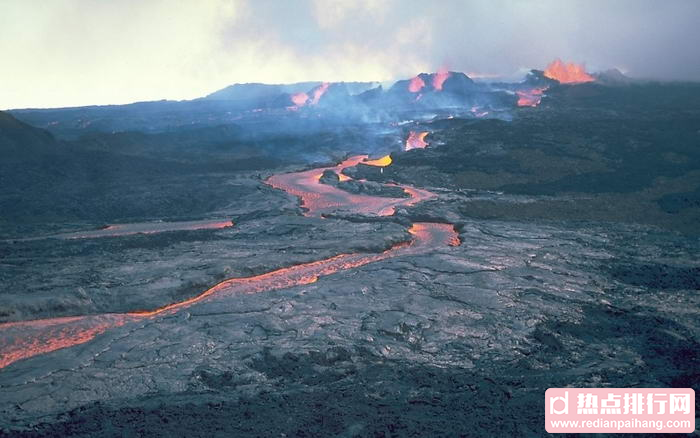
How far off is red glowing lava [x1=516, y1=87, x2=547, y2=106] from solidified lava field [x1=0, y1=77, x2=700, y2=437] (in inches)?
2293

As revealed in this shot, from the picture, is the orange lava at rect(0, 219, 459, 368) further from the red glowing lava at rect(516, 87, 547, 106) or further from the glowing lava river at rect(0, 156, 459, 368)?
the red glowing lava at rect(516, 87, 547, 106)

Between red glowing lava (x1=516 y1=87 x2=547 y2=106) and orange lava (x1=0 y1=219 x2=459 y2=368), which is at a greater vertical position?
red glowing lava (x1=516 y1=87 x2=547 y2=106)

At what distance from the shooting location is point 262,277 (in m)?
18.8

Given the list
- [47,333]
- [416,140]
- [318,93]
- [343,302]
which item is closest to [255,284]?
[343,302]

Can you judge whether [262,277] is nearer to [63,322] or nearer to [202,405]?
[63,322]

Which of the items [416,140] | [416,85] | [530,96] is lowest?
[416,140]

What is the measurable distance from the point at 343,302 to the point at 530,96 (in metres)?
100

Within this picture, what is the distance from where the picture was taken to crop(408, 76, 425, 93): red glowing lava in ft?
436

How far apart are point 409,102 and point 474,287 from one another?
362 ft

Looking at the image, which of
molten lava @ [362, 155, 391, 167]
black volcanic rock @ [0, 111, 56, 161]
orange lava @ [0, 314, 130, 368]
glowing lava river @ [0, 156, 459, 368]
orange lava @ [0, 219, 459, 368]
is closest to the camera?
orange lava @ [0, 314, 130, 368]

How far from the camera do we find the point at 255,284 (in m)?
18.0

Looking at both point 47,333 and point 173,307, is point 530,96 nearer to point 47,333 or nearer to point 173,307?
point 173,307

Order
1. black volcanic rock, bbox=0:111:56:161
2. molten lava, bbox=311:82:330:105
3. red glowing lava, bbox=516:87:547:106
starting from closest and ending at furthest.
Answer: black volcanic rock, bbox=0:111:56:161, red glowing lava, bbox=516:87:547:106, molten lava, bbox=311:82:330:105

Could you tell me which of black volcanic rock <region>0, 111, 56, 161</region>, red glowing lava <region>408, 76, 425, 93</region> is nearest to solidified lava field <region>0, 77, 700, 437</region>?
black volcanic rock <region>0, 111, 56, 161</region>
